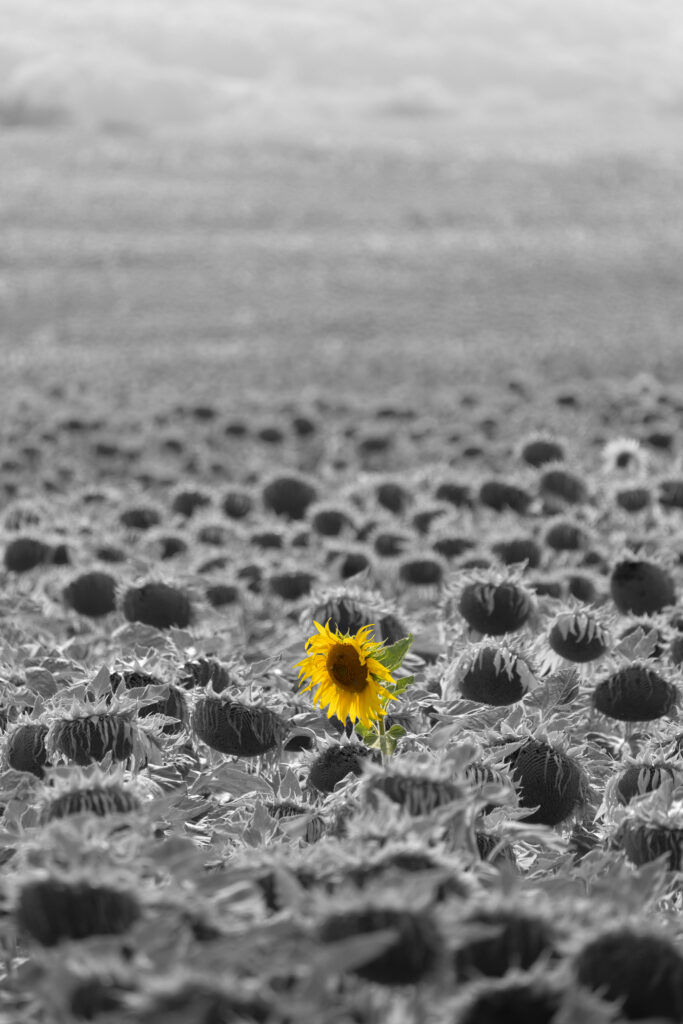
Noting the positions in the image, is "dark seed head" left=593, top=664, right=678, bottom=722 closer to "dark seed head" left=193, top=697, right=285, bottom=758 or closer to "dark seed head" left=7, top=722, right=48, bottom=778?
"dark seed head" left=193, top=697, right=285, bottom=758

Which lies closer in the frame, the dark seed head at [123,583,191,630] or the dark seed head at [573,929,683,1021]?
the dark seed head at [573,929,683,1021]

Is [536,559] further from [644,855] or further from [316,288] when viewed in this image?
[316,288]

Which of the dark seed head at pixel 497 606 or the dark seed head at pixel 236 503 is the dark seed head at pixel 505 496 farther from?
the dark seed head at pixel 497 606

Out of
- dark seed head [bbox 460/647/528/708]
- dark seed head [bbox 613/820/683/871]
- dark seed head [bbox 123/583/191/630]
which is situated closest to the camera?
dark seed head [bbox 613/820/683/871]

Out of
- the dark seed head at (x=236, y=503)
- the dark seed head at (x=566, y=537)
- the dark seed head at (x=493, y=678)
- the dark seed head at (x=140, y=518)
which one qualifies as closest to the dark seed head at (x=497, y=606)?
the dark seed head at (x=493, y=678)

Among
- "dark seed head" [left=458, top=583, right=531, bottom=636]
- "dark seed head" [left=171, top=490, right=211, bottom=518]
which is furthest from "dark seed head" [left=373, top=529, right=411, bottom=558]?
"dark seed head" [left=458, top=583, right=531, bottom=636]

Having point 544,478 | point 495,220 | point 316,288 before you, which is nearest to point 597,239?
point 495,220

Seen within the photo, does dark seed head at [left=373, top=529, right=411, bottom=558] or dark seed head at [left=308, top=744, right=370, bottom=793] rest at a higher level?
dark seed head at [left=308, top=744, right=370, bottom=793]
